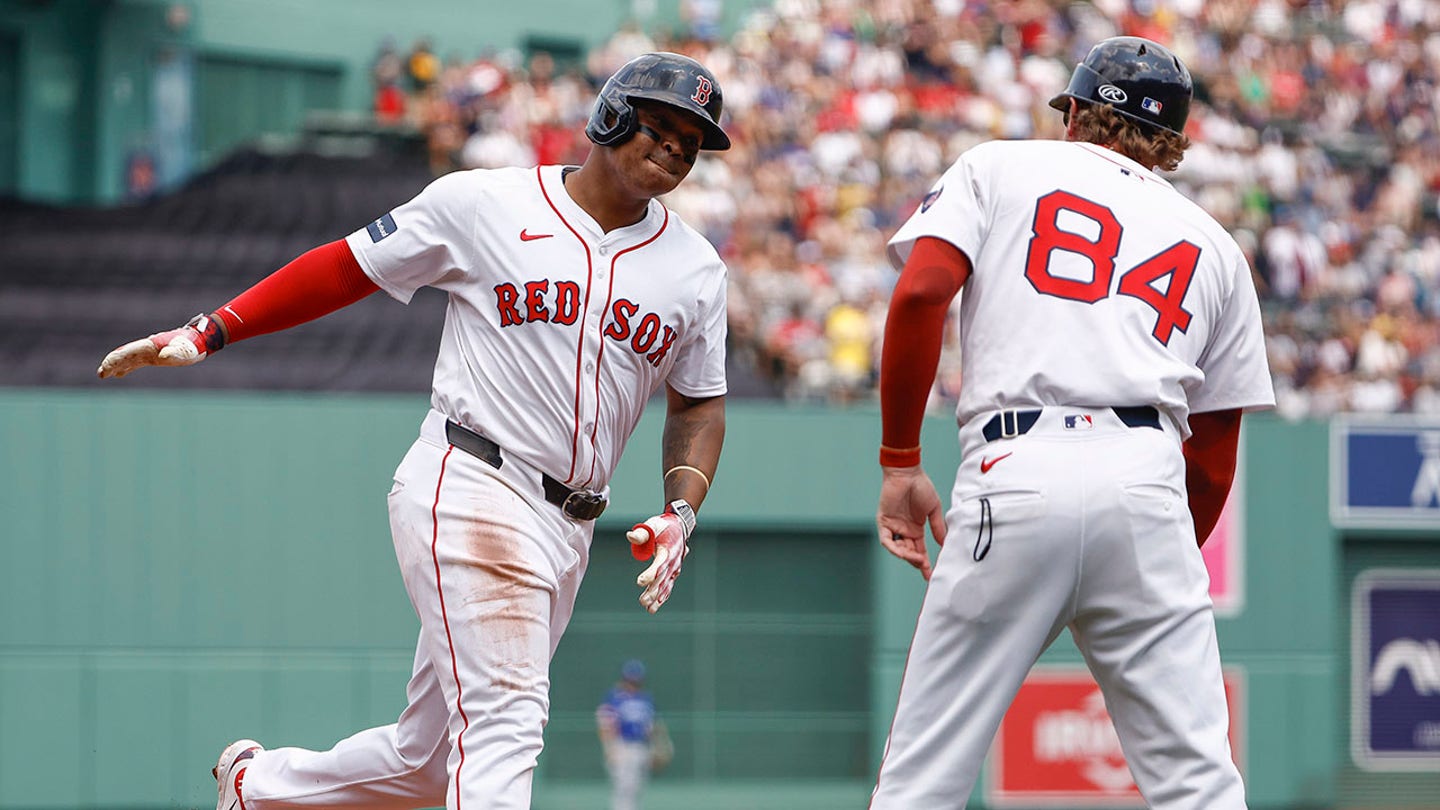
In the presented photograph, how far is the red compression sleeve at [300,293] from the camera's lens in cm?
437

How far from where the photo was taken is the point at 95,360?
13523 millimetres

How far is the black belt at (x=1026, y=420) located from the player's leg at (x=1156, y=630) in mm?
35

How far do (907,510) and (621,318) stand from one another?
0.81 m

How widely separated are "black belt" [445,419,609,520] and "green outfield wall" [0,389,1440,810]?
8.80 meters

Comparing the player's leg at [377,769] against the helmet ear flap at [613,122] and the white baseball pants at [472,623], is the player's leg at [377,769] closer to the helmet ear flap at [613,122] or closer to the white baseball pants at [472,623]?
the white baseball pants at [472,623]

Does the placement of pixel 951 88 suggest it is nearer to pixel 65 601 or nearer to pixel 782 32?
pixel 782 32

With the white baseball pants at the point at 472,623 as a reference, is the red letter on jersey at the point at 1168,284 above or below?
above

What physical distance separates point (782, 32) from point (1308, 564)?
704 centimetres

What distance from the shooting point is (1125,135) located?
4.19m

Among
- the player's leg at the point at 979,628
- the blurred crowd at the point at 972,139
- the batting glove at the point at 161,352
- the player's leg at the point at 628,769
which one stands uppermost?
the blurred crowd at the point at 972,139

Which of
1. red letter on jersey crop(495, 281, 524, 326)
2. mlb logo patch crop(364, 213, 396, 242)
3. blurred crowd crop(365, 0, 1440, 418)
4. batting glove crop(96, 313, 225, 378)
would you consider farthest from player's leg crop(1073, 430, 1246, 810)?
blurred crowd crop(365, 0, 1440, 418)

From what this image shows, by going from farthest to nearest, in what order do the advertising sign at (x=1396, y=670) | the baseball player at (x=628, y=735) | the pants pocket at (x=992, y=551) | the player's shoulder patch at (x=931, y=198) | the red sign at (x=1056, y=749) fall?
the advertising sign at (x=1396, y=670), the red sign at (x=1056, y=749), the baseball player at (x=628, y=735), the player's shoulder patch at (x=931, y=198), the pants pocket at (x=992, y=551)

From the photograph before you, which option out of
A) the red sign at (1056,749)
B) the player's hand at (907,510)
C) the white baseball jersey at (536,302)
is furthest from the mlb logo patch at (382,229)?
the red sign at (1056,749)

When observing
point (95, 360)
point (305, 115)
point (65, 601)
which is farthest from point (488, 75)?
point (65, 601)
